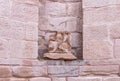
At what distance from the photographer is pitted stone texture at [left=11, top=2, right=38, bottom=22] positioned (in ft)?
8.69

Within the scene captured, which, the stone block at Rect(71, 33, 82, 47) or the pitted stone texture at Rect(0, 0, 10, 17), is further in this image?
the stone block at Rect(71, 33, 82, 47)

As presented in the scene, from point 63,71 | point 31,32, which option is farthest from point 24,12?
point 63,71

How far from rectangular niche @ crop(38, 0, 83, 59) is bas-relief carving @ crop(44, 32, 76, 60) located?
0.07 meters

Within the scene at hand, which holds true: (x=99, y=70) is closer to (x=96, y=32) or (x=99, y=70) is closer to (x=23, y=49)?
(x=96, y=32)

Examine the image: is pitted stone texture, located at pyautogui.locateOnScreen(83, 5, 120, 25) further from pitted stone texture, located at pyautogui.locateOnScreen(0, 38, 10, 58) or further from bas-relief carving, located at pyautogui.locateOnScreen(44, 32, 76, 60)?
pitted stone texture, located at pyautogui.locateOnScreen(0, 38, 10, 58)

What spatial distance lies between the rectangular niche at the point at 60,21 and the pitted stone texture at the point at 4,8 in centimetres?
41

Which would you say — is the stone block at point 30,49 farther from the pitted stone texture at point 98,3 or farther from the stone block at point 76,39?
the pitted stone texture at point 98,3

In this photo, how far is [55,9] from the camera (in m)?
2.91

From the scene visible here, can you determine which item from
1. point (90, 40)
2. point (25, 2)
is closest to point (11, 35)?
point (25, 2)

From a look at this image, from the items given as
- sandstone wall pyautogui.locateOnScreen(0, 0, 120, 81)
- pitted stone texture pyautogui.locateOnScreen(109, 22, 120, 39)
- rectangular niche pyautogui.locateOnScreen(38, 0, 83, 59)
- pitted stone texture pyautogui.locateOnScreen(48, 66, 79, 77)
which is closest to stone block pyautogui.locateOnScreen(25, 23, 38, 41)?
sandstone wall pyautogui.locateOnScreen(0, 0, 120, 81)

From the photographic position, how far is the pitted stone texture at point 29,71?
259 centimetres

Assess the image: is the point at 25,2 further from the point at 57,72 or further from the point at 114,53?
the point at 114,53

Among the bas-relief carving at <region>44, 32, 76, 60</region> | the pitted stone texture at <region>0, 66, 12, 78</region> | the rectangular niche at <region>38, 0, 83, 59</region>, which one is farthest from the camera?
the rectangular niche at <region>38, 0, 83, 59</region>

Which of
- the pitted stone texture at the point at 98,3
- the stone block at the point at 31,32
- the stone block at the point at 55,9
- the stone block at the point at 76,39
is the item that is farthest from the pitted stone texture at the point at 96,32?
the stone block at the point at 31,32
